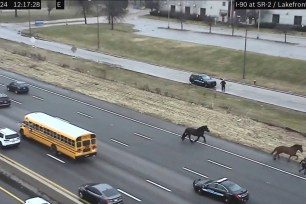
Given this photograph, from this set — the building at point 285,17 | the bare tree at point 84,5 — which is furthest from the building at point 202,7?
the bare tree at point 84,5

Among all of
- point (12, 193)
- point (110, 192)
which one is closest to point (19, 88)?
point (12, 193)

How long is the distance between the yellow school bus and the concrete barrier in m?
3.26

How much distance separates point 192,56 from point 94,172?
51143 millimetres

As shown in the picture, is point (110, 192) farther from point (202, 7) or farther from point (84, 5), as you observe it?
point (202, 7)

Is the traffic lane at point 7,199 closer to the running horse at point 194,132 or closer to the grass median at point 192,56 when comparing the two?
the running horse at point 194,132

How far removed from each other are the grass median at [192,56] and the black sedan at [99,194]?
38127 millimetres

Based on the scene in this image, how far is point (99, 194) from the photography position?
2884 centimetres

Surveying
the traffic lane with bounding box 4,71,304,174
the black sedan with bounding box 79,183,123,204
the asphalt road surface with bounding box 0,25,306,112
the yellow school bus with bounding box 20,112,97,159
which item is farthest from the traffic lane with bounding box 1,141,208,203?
the asphalt road surface with bounding box 0,25,306,112

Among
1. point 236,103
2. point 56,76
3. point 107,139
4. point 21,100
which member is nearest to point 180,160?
point 107,139

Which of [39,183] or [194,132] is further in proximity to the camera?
[194,132]

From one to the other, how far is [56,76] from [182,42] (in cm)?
3387

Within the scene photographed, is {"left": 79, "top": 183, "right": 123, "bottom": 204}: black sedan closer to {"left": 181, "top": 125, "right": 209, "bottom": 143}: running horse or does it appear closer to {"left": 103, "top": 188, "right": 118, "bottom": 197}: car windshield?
{"left": 103, "top": 188, "right": 118, "bottom": 197}: car windshield

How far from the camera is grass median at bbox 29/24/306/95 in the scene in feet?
226

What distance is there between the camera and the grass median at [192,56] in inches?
2710
